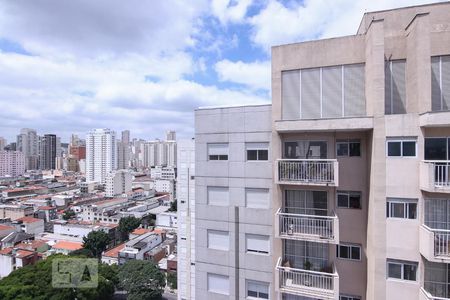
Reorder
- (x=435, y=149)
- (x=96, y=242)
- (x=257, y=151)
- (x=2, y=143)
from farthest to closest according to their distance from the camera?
(x=2, y=143) < (x=96, y=242) < (x=257, y=151) < (x=435, y=149)

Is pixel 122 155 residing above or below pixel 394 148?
below

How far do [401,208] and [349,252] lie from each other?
2.30 metres

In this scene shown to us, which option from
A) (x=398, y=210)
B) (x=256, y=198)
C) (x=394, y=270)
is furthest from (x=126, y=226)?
(x=398, y=210)

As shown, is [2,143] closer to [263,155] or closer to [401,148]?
[263,155]

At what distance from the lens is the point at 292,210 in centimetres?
963

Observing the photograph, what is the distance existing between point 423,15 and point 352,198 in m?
5.81

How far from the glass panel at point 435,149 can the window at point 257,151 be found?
4799 millimetres

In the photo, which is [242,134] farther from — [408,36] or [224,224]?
[408,36]

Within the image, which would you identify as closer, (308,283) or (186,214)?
(308,283)

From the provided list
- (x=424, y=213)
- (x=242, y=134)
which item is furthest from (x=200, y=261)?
(x=424, y=213)

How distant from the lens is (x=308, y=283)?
8.79m

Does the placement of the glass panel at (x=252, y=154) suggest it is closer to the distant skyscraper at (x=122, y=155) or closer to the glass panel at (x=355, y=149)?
the glass panel at (x=355, y=149)

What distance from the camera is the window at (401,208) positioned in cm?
783

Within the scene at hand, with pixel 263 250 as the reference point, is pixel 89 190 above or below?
below
